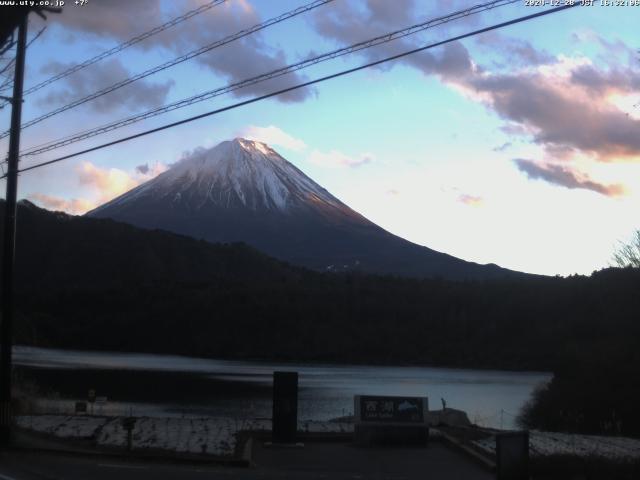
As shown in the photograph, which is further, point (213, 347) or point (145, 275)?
point (145, 275)

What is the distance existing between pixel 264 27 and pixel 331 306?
394 feet

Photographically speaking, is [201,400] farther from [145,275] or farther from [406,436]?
[145,275]

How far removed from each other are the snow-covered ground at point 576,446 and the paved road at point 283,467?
4.28ft

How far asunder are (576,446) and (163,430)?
29.6ft

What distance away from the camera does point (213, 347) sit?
128625 millimetres

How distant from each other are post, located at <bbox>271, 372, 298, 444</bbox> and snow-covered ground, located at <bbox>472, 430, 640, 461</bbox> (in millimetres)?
3890

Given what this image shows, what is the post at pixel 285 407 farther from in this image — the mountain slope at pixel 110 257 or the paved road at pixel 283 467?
the mountain slope at pixel 110 257

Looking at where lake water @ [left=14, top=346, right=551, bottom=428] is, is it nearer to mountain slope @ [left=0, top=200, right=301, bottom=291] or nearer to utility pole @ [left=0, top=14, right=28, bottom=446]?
utility pole @ [left=0, top=14, right=28, bottom=446]

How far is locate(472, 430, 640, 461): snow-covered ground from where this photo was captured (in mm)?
16922

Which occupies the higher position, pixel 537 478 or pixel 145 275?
pixel 145 275

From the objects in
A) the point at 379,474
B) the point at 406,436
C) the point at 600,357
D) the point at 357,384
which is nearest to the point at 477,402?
the point at 600,357

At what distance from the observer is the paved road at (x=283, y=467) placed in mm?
14492

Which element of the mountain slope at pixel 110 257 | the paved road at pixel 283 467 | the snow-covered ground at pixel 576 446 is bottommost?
the paved road at pixel 283 467

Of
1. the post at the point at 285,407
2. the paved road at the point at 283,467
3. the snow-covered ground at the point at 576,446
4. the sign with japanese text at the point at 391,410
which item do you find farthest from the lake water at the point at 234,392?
the snow-covered ground at the point at 576,446
